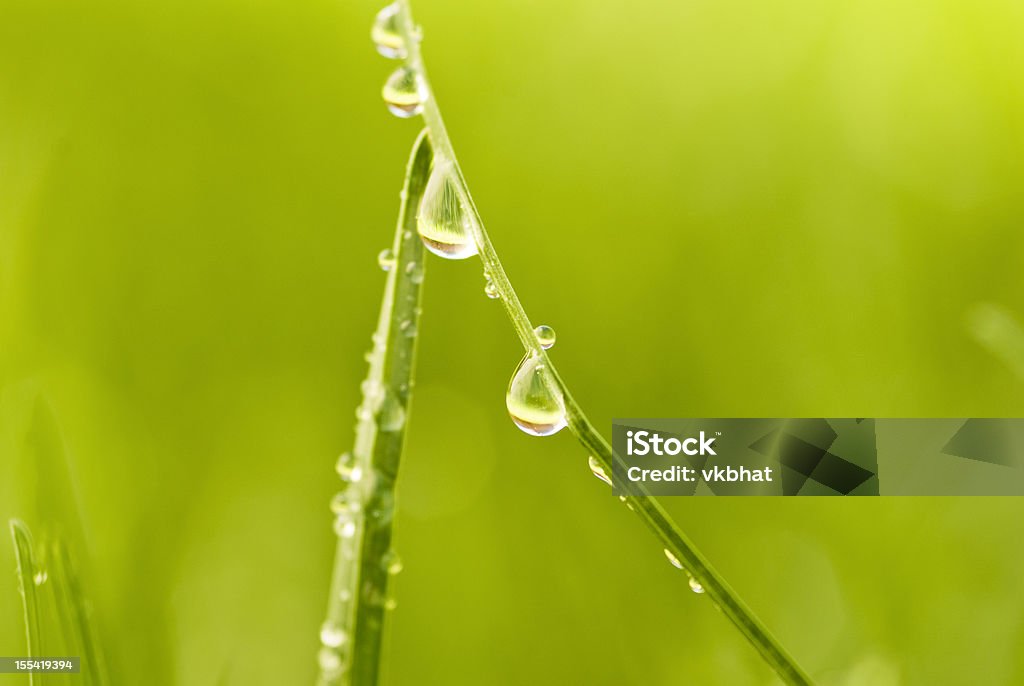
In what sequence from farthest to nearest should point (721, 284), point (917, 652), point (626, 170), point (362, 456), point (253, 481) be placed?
point (626, 170), point (721, 284), point (253, 481), point (917, 652), point (362, 456)

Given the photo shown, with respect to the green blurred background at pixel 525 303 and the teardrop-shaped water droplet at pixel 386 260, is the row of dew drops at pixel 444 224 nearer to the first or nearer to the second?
the teardrop-shaped water droplet at pixel 386 260

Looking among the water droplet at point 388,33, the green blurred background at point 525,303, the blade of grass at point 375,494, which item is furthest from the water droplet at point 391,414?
the green blurred background at point 525,303

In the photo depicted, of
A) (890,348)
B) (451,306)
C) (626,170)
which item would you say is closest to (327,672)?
(451,306)

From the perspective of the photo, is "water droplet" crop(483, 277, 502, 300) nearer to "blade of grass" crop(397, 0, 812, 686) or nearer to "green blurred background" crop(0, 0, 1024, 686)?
"blade of grass" crop(397, 0, 812, 686)

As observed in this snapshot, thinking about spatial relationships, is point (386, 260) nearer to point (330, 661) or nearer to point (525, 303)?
point (330, 661)

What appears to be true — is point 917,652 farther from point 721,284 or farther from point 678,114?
point 678,114

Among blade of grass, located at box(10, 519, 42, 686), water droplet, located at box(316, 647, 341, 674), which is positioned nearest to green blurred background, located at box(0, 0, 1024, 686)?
blade of grass, located at box(10, 519, 42, 686)

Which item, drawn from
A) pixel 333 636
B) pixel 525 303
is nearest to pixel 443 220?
pixel 333 636
